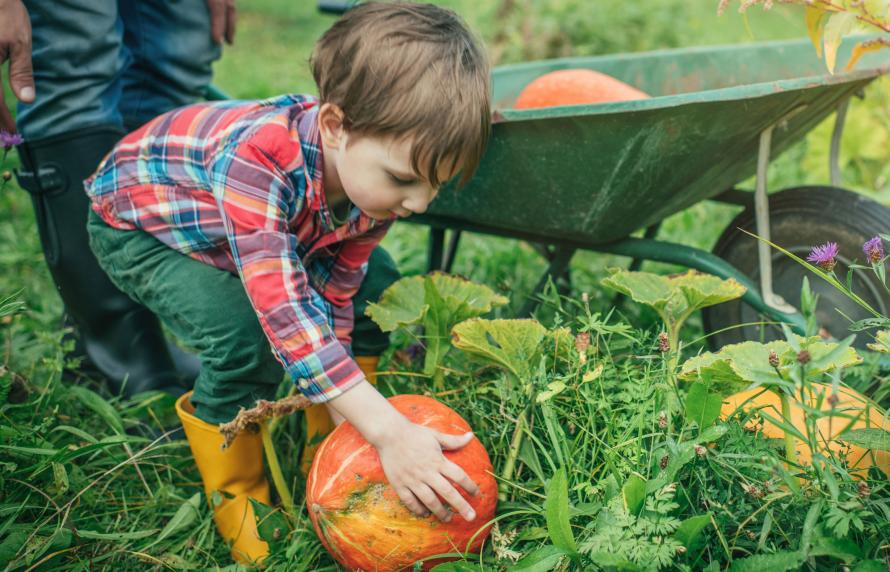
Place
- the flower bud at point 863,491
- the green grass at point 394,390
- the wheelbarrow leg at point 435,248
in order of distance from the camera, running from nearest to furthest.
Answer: the flower bud at point 863,491 → the green grass at point 394,390 → the wheelbarrow leg at point 435,248

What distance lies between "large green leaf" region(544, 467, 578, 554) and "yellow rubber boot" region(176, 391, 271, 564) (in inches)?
26.2

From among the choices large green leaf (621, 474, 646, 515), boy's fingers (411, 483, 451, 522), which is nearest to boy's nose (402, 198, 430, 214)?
boy's fingers (411, 483, 451, 522)

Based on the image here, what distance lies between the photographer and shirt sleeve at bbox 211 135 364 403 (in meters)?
1.36

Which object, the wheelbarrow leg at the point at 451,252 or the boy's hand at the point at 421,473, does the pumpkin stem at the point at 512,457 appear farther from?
the wheelbarrow leg at the point at 451,252

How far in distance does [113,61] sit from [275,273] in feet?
2.71

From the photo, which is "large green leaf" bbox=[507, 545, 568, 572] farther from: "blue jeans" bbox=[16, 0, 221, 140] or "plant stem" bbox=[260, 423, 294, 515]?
"blue jeans" bbox=[16, 0, 221, 140]

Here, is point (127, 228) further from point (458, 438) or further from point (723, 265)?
point (723, 265)

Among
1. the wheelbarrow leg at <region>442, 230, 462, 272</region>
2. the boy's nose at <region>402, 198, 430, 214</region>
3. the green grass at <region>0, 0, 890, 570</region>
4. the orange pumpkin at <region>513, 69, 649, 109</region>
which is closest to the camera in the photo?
the green grass at <region>0, 0, 890, 570</region>

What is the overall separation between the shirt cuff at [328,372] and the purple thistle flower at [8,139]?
0.82 m

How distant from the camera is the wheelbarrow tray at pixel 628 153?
4.97 feet

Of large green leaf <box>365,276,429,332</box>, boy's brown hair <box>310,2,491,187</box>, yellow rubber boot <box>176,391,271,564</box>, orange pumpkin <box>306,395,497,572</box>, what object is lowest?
yellow rubber boot <box>176,391,271,564</box>

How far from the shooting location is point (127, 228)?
1685 mm

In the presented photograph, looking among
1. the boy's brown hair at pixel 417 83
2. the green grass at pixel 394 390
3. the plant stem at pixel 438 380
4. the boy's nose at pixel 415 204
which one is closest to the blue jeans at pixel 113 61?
the green grass at pixel 394 390

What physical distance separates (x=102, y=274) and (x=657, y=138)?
1362 mm
